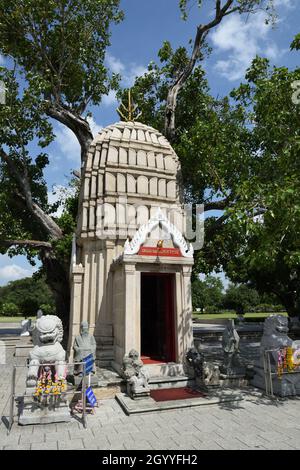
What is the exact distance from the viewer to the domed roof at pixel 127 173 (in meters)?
12.9

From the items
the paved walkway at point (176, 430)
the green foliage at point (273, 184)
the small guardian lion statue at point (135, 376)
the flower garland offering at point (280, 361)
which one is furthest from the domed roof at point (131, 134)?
the paved walkway at point (176, 430)

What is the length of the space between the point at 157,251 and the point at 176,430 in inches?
196

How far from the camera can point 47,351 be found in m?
7.70

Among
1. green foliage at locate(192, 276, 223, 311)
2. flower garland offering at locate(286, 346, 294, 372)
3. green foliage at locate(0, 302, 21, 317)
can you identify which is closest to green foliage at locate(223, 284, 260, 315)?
green foliage at locate(192, 276, 223, 311)

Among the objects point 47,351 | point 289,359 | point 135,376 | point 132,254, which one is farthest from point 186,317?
point 47,351

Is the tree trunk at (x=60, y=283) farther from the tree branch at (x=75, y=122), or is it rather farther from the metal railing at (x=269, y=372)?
the metal railing at (x=269, y=372)

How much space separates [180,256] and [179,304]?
1510mm

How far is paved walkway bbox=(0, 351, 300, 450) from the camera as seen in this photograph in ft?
19.9

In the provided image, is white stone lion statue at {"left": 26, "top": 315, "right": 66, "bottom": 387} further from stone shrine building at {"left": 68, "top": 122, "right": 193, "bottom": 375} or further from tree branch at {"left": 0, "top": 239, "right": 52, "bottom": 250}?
tree branch at {"left": 0, "top": 239, "right": 52, "bottom": 250}

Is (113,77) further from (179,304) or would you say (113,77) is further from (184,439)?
(184,439)

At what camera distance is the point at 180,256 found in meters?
10.6

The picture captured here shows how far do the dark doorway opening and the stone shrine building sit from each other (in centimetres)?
3

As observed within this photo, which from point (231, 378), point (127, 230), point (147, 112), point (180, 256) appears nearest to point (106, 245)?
point (127, 230)

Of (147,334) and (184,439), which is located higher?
(147,334)
